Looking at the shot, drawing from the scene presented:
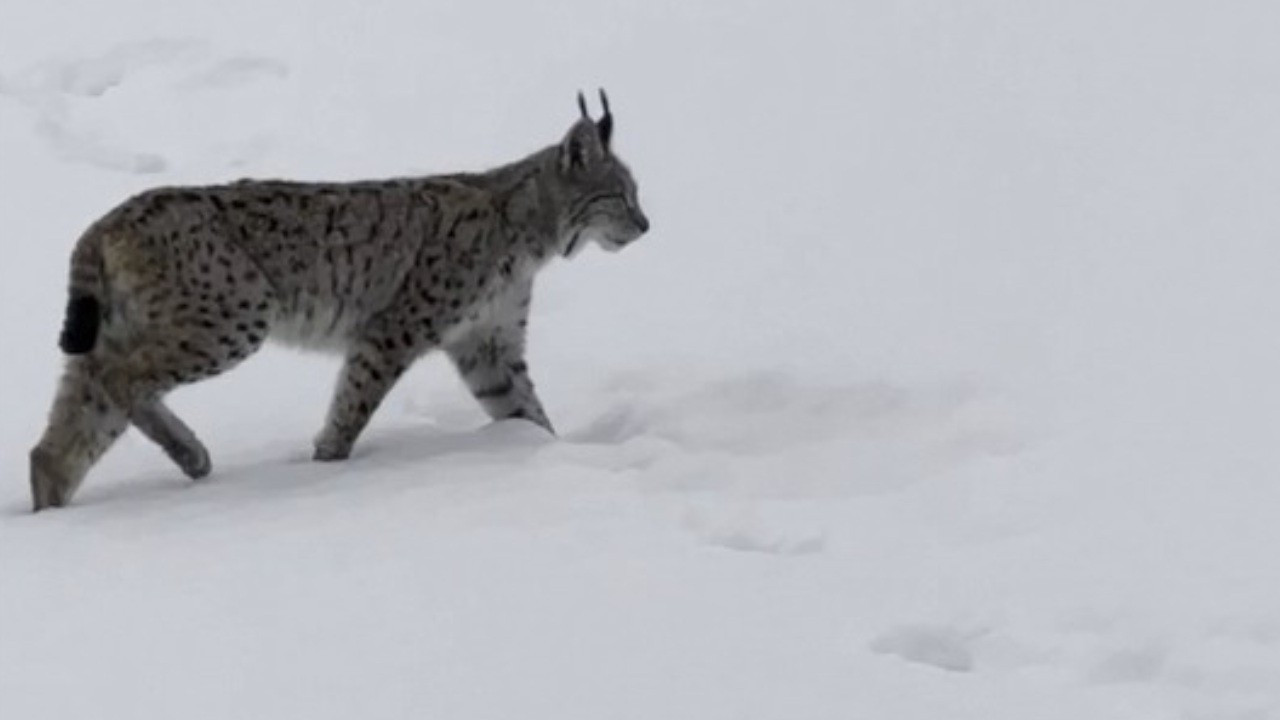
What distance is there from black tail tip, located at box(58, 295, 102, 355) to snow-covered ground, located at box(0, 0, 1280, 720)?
494 millimetres

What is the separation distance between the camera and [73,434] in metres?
7.77

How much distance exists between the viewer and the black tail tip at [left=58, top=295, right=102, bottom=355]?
761cm

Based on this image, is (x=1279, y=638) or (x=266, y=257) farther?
(x=266, y=257)

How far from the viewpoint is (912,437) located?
782 cm

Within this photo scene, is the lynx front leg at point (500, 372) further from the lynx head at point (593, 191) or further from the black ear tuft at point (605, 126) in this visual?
the black ear tuft at point (605, 126)

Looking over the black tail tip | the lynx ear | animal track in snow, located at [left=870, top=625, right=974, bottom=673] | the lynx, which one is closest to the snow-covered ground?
animal track in snow, located at [left=870, top=625, right=974, bottom=673]

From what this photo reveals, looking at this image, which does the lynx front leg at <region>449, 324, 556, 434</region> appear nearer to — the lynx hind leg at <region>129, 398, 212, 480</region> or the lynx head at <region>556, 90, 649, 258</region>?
the lynx head at <region>556, 90, 649, 258</region>

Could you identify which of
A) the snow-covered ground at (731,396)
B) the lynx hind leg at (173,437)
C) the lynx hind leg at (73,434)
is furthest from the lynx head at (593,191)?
the lynx hind leg at (73,434)

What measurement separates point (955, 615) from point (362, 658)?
1441 mm

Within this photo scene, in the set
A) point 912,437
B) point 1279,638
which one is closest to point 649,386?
point 912,437

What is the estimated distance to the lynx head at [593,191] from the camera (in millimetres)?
8820

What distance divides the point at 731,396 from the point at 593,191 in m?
0.90

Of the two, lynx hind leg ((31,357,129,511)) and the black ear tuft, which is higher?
the black ear tuft

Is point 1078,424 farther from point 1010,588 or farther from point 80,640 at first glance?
point 80,640
